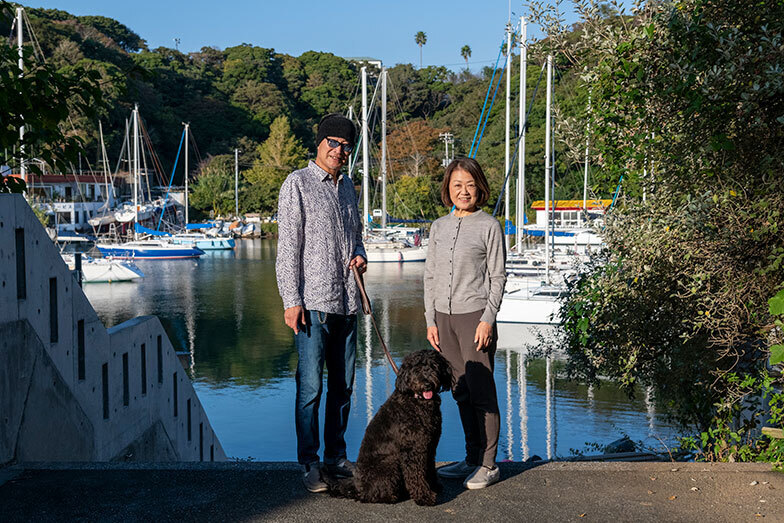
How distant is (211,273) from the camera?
138 ft

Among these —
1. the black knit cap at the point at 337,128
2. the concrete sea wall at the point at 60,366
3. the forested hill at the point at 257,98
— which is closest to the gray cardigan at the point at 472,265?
the black knit cap at the point at 337,128

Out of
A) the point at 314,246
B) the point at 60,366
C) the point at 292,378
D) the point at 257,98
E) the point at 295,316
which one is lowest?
the point at 292,378

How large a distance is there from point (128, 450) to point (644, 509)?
12.5 feet

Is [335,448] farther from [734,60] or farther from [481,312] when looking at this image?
[734,60]

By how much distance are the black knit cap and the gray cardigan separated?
27.6 inches

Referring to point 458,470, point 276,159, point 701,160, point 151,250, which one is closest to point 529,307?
point 701,160

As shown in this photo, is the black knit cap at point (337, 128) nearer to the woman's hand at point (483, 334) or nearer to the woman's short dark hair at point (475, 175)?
the woman's short dark hair at point (475, 175)

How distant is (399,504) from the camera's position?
3740 mm

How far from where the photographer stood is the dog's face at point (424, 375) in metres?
3.62

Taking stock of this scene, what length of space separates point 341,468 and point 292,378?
1553 cm

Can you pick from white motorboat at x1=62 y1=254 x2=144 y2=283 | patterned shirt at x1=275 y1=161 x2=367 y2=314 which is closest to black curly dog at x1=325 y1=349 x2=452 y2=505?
patterned shirt at x1=275 y1=161 x2=367 y2=314

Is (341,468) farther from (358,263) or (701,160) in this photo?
(701,160)

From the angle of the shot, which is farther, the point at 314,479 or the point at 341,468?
the point at 341,468

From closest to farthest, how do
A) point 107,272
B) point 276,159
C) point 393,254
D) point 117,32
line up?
point 107,272, point 393,254, point 276,159, point 117,32
